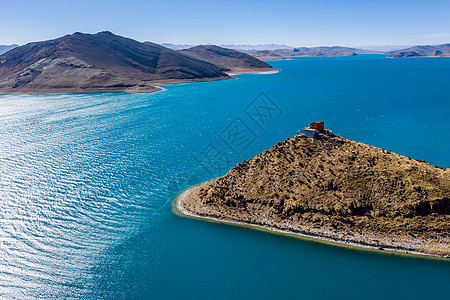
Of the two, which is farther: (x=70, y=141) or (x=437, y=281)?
(x=70, y=141)

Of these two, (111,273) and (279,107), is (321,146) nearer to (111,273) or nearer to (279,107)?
(111,273)

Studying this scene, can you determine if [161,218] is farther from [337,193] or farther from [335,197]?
[337,193]

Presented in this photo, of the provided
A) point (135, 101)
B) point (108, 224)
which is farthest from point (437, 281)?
point (135, 101)

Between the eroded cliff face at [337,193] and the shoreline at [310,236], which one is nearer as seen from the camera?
the shoreline at [310,236]

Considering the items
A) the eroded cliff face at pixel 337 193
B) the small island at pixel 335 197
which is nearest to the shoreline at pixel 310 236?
the small island at pixel 335 197

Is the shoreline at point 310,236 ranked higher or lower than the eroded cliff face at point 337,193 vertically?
lower

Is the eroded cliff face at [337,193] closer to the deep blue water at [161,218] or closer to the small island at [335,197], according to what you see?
the small island at [335,197]

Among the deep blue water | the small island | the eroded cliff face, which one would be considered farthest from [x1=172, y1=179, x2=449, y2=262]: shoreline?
the deep blue water

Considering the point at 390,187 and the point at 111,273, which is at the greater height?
the point at 390,187
